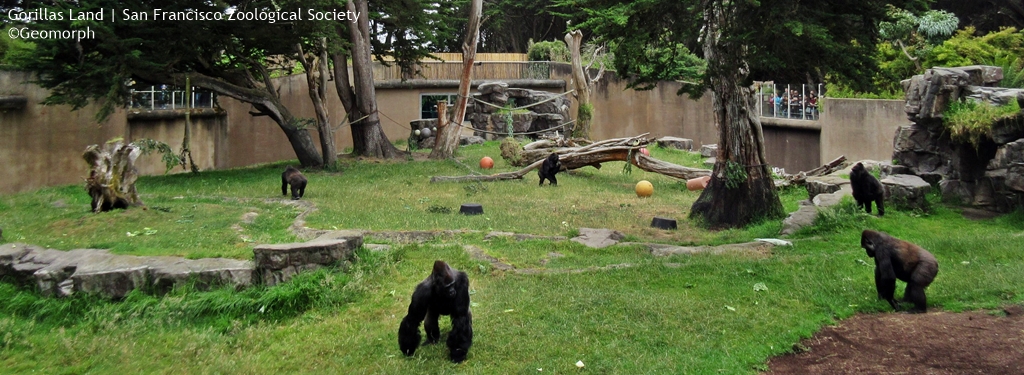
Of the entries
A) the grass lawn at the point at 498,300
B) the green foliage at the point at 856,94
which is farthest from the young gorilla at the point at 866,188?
the green foliage at the point at 856,94

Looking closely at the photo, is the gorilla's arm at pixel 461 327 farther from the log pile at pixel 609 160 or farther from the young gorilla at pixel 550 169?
the log pile at pixel 609 160

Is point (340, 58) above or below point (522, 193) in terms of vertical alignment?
above

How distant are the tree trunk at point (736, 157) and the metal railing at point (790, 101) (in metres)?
13.1

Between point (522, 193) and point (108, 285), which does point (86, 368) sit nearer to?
point (108, 285)

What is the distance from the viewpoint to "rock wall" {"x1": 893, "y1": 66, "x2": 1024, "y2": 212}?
12.5m

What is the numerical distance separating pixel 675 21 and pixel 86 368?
9020 mm

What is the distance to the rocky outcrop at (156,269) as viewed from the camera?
8297 millimetres

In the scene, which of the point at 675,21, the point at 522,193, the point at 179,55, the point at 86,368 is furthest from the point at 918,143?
the point at 179,55

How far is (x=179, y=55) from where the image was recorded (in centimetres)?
1933

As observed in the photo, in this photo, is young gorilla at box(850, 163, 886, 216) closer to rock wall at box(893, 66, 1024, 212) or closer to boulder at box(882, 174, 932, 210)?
boulder at box(882, 174, 932, 210)

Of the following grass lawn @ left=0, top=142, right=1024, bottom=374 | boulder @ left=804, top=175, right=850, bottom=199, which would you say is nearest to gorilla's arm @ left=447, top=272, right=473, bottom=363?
grass lawn @ left=0, top=142, right=1024, bottom=374

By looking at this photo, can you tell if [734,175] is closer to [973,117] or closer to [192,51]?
[973,117]

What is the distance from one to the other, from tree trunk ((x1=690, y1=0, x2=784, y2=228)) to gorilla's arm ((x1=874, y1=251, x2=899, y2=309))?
5306 millimetres

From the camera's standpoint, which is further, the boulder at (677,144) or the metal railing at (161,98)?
the boulder at (677,144)
